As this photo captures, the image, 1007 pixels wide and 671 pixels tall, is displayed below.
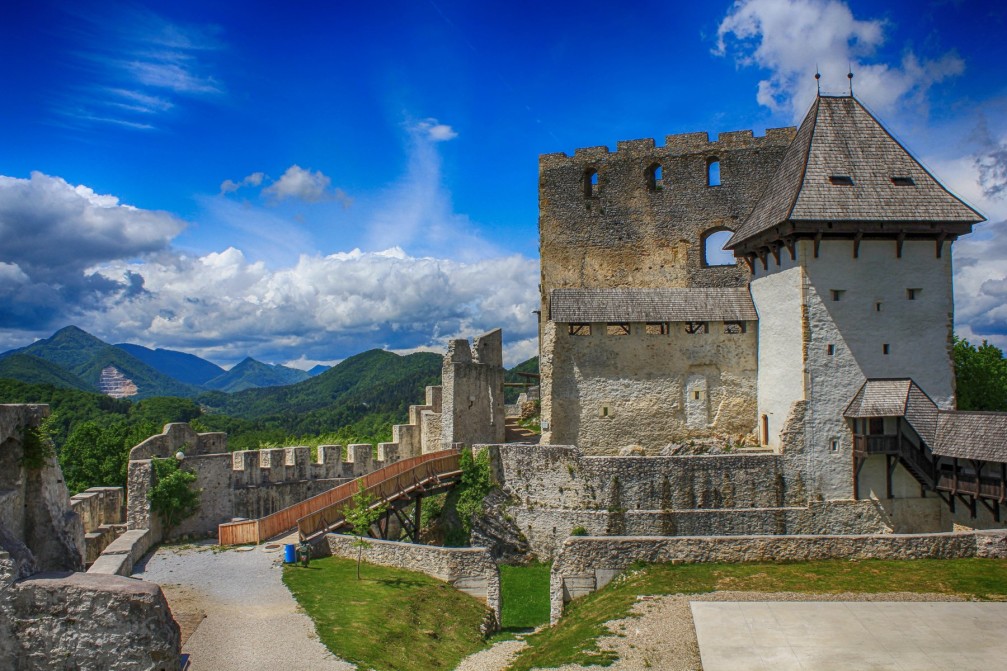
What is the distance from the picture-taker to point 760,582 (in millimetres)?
18484

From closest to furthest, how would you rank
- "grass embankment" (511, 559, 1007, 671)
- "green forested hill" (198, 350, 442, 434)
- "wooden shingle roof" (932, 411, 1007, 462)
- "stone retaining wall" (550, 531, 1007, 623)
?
"grass embankment" (511, 559, 1007, 671), "stone retaining wall" (550, 531, 1007, 623), "wooden shingle roof" (932, 411, 1007, 462), "green forested hill" (198, 350, 442, 434)

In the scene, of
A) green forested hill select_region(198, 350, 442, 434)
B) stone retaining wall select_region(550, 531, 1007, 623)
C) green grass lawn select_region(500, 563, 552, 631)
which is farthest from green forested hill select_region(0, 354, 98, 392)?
stone retaining wall select_region(550, 531, 1007, 623)

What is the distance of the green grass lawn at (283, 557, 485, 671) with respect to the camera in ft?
49.4

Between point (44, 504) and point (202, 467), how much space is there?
12.8 m

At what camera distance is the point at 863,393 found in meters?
23.5

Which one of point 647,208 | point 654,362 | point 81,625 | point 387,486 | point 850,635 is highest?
point 647,208

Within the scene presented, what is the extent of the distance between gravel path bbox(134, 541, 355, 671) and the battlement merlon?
2164 cm

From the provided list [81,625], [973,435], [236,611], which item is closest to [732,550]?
[973,435]

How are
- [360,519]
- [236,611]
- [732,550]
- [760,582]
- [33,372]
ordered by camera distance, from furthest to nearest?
[33,372] < [360,519] < [732,550] < [760,582] < [236,611]

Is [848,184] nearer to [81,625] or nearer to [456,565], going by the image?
[456,565]

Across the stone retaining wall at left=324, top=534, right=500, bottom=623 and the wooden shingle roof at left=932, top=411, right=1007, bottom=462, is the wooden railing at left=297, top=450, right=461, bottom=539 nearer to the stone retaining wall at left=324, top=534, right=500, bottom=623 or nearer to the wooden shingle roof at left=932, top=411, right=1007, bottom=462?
the stone retaining wall at left=324, top=534, right=500, bottom=623

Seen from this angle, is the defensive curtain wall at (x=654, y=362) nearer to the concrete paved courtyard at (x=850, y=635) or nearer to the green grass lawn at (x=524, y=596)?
the green grass lawn at (x=524, y=596)

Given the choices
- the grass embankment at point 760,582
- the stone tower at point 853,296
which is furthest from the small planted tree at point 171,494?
the stone tower at point 853,296

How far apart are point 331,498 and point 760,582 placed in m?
13.6
